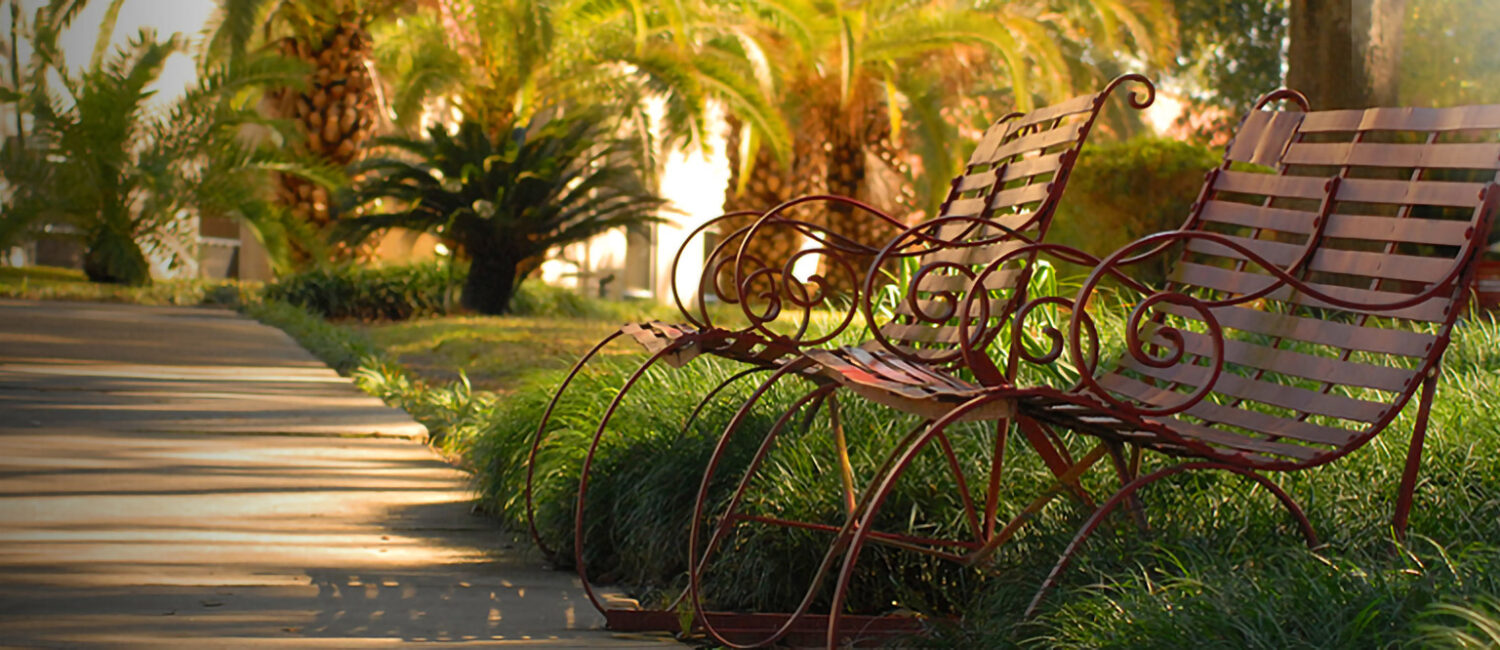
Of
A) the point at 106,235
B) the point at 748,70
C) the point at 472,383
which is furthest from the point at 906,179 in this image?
the point at 472,383

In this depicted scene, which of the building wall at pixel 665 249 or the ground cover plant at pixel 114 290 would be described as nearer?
the ground cover plant at pixel 114 290

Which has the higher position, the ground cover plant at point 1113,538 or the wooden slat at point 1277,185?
the wooden slat at point 1277,185

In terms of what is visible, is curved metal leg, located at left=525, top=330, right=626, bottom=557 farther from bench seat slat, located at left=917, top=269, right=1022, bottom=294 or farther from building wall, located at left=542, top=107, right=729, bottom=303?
A: building wall, located at left=542, top=107, right=729, bottom=303

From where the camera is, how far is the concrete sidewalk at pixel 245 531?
3.09 metres

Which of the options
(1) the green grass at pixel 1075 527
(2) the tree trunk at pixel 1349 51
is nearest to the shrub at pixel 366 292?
(1) the green grass at pixel 1075 527

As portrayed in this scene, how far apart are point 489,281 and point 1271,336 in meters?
11.2

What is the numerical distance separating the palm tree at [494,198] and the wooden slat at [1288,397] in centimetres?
1044

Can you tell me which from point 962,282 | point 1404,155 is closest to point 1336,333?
point 1404,155

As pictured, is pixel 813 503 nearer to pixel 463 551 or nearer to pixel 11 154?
pixel 463 551

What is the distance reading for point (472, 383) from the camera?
809 centimetres

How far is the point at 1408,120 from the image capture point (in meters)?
3.08

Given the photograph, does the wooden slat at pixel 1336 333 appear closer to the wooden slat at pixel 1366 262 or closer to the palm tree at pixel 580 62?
the wooden slat at pixel 1366 262

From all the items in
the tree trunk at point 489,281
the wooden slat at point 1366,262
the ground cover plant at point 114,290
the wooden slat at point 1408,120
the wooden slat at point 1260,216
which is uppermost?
the wooden slat at point 1408,120

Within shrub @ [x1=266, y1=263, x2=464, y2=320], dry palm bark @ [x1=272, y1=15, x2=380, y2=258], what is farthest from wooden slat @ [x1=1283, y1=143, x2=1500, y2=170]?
dry palm bark @ [x1=272, y1=15, x2=380, y2=258]
